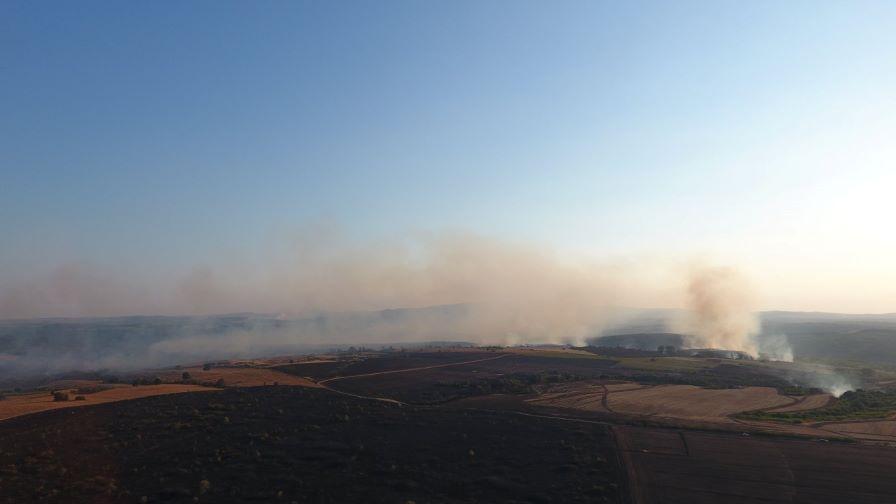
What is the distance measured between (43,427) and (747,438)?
61.6 metres

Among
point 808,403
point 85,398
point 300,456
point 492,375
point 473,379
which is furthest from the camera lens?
point 492,375

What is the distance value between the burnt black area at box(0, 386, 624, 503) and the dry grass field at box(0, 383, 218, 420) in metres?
3.89

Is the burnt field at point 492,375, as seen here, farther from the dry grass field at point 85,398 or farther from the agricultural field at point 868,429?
the agricultural field at point 868,429

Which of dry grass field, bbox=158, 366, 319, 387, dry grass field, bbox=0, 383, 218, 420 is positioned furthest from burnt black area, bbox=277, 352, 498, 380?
dry grass field, bbox=0, 383, 218, 420

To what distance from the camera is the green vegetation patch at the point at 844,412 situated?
54500 mm

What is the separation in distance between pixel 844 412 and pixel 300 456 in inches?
2295

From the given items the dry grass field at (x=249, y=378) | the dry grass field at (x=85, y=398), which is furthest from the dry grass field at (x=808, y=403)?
the dry grass field at (x=85, y=398)

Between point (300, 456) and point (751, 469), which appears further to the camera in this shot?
point (300, 456)

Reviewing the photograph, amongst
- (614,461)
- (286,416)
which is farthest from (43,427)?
(614,461)

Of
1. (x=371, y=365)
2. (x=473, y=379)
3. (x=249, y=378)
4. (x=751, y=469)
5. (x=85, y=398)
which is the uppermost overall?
(x=85, y=398)

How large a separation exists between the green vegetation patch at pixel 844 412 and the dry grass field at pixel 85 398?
7146cm

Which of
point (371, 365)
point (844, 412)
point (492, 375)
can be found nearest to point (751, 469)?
point (844, 412)

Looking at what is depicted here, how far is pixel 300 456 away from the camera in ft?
124

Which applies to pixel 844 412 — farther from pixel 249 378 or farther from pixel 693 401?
pixel 249 378
